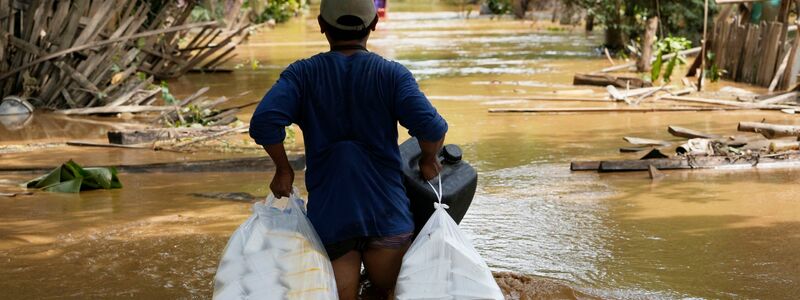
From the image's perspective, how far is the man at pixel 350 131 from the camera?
13.7 ft

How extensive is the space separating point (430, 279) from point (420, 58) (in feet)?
62.9

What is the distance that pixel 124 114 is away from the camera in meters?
14.2

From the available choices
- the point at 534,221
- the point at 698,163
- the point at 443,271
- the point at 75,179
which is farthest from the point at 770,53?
the point at 443,271

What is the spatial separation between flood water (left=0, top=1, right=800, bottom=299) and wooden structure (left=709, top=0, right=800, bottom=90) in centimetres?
235

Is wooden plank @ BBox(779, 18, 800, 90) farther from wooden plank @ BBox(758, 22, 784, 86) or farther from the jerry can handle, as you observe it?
the jerry can handle

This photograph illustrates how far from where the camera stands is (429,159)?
4324 millimetres

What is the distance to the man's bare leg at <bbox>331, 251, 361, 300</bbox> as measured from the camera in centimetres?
431

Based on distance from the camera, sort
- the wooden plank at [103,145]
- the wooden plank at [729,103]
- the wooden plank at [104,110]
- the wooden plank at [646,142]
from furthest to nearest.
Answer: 1. the wooden plank at [104,110]
2. the wooden plank at [729,103]
3. the wooden plank at [103,145]
4. the wooden plank at [646,142]

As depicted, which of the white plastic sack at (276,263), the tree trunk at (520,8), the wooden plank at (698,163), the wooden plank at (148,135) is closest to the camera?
the white plastic sack at (276,263)

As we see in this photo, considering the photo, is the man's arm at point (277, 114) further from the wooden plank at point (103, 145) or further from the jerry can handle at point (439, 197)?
the wooden plank at point (103, 145)

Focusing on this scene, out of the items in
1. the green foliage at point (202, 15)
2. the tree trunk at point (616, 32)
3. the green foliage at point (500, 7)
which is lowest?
the green foliage at point (500, 7)

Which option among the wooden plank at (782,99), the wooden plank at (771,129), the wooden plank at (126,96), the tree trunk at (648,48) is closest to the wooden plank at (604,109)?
the wooden plank at (782,99)

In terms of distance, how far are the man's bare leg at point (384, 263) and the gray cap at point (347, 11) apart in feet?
2.84

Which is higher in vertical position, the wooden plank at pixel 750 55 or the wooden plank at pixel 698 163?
the wooden plank at pixel 698 163
